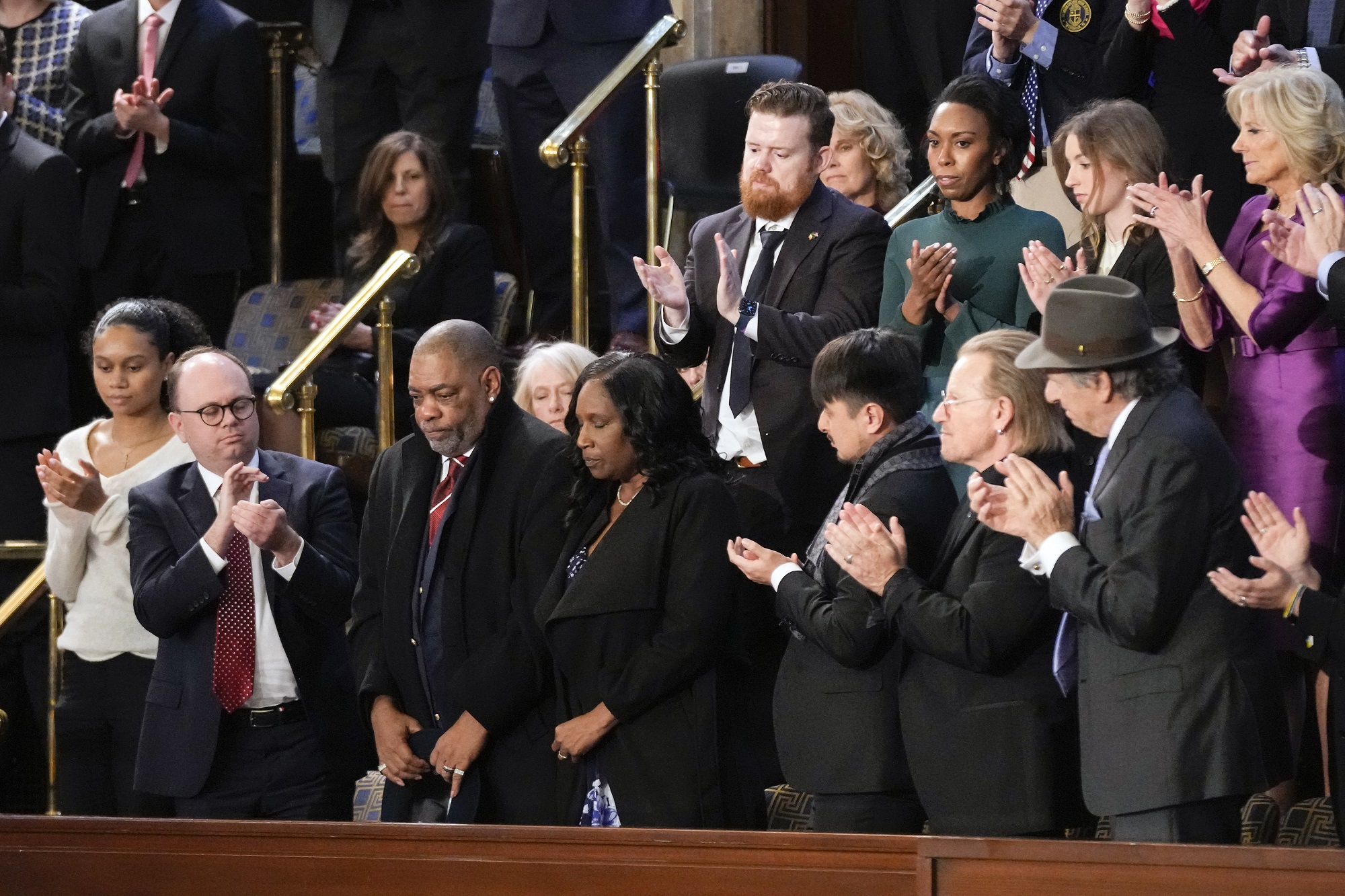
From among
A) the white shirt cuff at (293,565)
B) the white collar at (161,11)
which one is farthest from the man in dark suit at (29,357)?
the white shirt cuff at (293,565)

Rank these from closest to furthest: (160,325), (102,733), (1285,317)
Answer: (1285,317)
(102,733)
(160,325)

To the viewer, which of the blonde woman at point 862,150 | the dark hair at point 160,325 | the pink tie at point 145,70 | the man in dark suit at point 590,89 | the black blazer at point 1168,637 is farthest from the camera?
the pink tie at point 145,70

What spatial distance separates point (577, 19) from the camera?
5953mm

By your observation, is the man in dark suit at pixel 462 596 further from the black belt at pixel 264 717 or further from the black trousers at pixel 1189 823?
the black trousers at pixel 1189 823

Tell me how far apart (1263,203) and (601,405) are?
56.2 inches

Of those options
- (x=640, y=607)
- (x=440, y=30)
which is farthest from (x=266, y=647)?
(x=440, y=30)

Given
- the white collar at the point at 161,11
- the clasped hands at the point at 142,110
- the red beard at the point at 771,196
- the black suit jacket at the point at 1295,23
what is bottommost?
the red beard at the point at 771,196

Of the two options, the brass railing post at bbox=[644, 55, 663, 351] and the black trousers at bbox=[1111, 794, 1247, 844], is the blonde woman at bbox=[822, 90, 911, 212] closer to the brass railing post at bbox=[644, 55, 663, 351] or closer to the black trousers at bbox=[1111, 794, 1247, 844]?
the brass railing post at bbox=[644, 55, 663, 351]

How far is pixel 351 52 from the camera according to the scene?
251 inches

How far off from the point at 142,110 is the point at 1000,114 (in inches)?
113

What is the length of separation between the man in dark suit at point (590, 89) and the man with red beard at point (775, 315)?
138 cm

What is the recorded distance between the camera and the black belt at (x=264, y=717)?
4246mm

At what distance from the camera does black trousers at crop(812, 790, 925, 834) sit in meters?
3.58

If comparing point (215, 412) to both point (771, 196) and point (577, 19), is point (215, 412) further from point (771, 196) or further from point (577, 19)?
point (577, 19)
